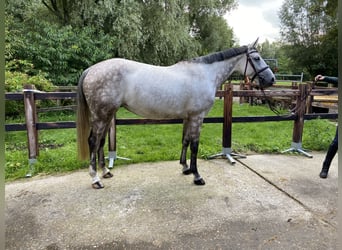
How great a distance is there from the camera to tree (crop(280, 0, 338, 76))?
1742 cm

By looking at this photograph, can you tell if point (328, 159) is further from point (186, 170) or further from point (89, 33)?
point (89, 33)

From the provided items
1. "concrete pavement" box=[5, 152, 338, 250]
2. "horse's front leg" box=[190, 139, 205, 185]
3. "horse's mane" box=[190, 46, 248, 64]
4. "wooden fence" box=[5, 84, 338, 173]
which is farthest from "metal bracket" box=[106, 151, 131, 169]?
"horse's mane" box=[190, 46, 248, 64]

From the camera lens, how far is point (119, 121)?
3.38m

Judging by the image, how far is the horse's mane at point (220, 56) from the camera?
2859mm

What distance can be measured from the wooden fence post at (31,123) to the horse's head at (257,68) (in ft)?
8.58

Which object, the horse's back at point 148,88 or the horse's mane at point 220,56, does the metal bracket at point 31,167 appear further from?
the horse's mane at point 220,56

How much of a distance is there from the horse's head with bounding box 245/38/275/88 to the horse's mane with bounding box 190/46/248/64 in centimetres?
8

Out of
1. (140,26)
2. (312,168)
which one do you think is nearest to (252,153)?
(312,168)

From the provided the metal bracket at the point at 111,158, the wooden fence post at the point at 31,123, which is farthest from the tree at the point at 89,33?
the metal bracket at the point at 111,158

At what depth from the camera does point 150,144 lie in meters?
4.36

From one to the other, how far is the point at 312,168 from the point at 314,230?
5.08 ft

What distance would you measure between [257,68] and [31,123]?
280 centimetres

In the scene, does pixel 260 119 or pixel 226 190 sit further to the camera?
pixel 260 119

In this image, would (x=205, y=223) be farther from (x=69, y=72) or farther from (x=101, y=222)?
(x=69, y=72)
